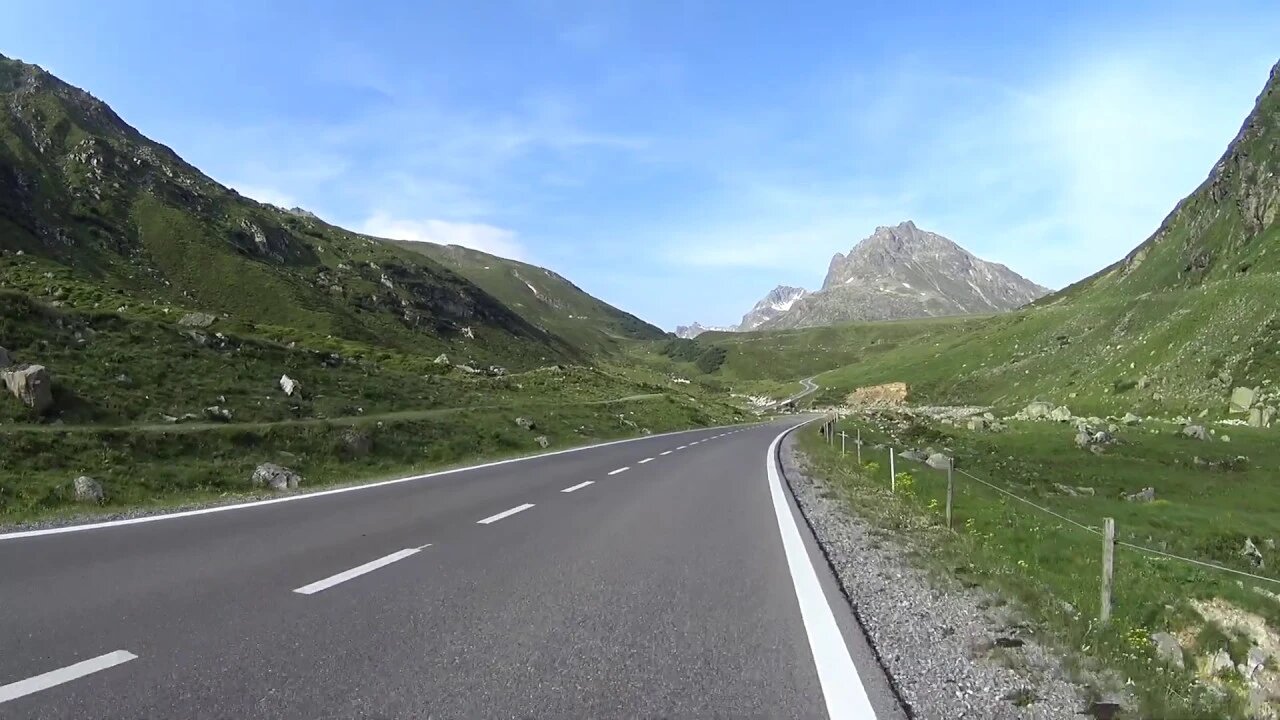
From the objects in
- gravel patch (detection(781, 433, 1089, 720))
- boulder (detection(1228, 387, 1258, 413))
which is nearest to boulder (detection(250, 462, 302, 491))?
gravel patch (detection(781, 433, 1089, 720))

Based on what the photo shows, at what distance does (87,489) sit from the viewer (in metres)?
16.5

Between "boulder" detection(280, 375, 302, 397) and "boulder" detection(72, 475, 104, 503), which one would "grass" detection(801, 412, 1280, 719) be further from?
"boulder" detection(280, 375, 302, 397)

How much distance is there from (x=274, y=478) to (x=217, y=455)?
3.09 m

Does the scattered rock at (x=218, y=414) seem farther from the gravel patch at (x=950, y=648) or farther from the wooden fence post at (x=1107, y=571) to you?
the wooden fence post at (x=1107, y=571)

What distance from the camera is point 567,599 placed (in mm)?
7312

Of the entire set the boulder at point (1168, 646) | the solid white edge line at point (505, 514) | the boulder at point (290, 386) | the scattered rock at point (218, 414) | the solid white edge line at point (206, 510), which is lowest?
the boulder at point (1168, 646)

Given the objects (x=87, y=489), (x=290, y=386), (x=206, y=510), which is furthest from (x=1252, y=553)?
(x=290, y=386)

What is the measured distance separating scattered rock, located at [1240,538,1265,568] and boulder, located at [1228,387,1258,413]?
86.9 ft

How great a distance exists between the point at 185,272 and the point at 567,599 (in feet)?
350

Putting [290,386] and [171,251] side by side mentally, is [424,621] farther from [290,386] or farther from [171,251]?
[171,251]

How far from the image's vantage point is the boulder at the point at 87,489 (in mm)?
16234

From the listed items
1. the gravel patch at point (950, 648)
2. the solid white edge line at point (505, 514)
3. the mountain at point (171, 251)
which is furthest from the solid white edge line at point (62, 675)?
the mountain at point (171, 251)

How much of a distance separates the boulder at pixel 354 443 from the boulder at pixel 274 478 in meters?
4.36

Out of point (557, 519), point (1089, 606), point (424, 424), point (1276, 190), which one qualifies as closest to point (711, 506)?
point (557, 519)
